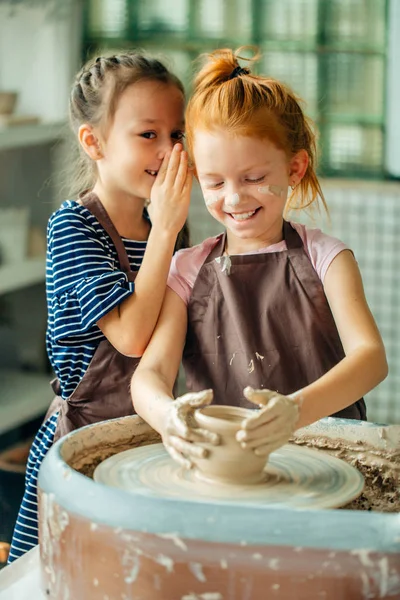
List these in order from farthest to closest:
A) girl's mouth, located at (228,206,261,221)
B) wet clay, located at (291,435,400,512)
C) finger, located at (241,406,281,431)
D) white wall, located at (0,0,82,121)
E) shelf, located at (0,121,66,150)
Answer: white wall, located at (0,0,82,121) → shelf, located at (0,121,66,150) → girl's mouth, located at (228,206,261,221) → wet clay, located at (291,435,400,512) → finger, located at (241,406,281,431)

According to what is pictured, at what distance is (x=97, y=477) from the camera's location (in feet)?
4.32

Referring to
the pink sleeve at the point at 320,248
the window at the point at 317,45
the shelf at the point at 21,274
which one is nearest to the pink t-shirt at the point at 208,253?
the pink sleeve at the point at 320,248

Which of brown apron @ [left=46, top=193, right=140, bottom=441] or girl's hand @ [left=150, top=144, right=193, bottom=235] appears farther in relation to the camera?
brown apron @ [left=46, top=193, right=140, bottom=441]

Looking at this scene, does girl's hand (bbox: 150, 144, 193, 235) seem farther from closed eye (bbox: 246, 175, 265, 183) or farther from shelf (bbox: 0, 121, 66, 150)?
shelf (bbox: 0, 121, 66, 150)

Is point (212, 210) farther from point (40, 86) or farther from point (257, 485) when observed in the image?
point (40, 86)

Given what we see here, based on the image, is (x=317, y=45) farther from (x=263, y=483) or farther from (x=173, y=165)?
(x=263, y=483)

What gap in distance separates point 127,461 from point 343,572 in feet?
1.49

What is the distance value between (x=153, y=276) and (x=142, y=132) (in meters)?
0.32

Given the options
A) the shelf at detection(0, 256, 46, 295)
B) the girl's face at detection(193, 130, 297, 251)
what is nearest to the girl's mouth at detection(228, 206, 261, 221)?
the girl's face at detection(193, 130, 297, 251)

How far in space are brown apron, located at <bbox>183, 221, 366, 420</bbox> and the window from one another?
2257 millimetres

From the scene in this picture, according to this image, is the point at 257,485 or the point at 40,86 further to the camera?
the point at 40,86

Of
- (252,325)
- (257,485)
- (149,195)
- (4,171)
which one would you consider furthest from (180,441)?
(4,171)

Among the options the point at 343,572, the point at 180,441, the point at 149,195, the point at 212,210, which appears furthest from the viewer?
the point at 149,195

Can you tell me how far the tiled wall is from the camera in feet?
11.8
